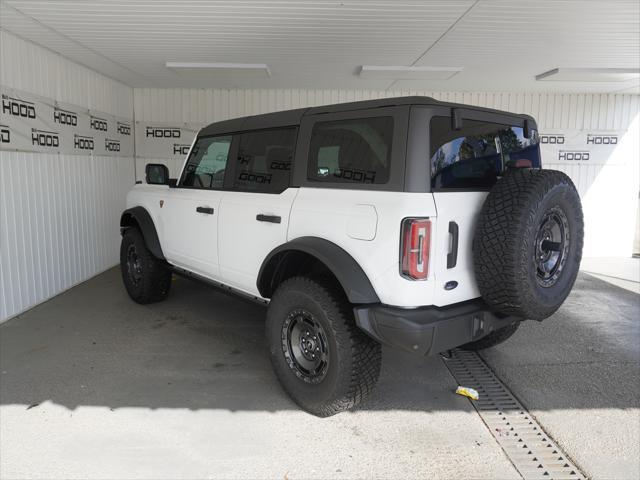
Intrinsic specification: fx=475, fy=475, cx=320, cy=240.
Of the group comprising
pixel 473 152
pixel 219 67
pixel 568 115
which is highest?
pixel 219 67

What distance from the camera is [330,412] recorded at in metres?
3.11

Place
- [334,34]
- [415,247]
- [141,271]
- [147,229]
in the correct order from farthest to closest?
[334,34], [141,271], [147,229], [415,247]

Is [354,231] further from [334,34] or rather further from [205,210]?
[334,34]

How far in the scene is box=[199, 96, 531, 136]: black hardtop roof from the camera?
9.01ft

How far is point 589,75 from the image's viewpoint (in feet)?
23.7

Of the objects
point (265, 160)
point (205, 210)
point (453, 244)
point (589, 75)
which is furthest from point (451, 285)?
point (589, 75)

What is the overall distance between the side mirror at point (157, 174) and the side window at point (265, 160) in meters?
1.27

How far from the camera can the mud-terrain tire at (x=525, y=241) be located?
8.56ft

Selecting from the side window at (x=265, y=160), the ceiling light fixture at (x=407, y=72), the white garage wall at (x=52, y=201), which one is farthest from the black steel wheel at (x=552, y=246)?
the white garage wall at (x=52, y=201)

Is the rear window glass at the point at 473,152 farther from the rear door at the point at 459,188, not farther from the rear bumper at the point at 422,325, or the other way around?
the rear bumper at the point at 422,325

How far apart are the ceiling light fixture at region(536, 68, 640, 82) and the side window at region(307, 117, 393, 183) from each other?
17.5 ft

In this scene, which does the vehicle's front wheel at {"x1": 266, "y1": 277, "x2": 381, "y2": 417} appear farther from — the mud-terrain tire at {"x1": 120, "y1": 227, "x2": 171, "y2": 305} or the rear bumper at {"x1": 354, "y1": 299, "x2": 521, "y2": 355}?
the mud-terrain tire at {"x1": 120, "y1": 227, "x2": 171, "y2": 305}

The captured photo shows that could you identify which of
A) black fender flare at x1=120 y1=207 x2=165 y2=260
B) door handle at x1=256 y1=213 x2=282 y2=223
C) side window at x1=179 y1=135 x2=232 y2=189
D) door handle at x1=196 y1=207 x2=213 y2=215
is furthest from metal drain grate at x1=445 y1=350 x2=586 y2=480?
black fender flare at x1=120 y1=207 x2=165 y2=260

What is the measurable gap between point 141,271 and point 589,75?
276 inches
